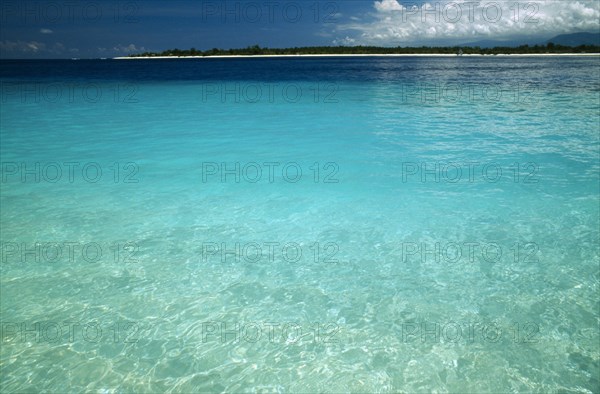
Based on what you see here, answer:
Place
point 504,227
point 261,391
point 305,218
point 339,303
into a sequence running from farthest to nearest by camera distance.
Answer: point 305,218 < point 504,227 < point 339,303 < point 261,391

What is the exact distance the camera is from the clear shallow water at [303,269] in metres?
4.08

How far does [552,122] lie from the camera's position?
1669 cm

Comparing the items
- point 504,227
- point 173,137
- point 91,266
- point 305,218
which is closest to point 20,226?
point 91,266

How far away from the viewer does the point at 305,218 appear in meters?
7.77

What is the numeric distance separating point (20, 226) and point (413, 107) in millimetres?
20005

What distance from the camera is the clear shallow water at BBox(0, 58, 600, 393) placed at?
4.08 meters

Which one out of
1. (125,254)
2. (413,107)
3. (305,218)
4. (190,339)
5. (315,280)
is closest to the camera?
(190,339)

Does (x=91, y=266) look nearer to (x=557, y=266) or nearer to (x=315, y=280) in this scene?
(x=315, y=280)

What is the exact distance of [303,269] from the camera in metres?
5.89

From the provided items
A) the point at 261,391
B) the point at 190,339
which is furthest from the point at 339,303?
the point at 190,339

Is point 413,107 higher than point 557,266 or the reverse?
higher

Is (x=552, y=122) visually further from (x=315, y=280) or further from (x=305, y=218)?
(x=315, y=280)

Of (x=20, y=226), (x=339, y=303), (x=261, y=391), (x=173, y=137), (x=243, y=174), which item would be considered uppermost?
(x=173, y=137)

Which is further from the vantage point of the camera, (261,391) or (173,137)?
(173,137)
